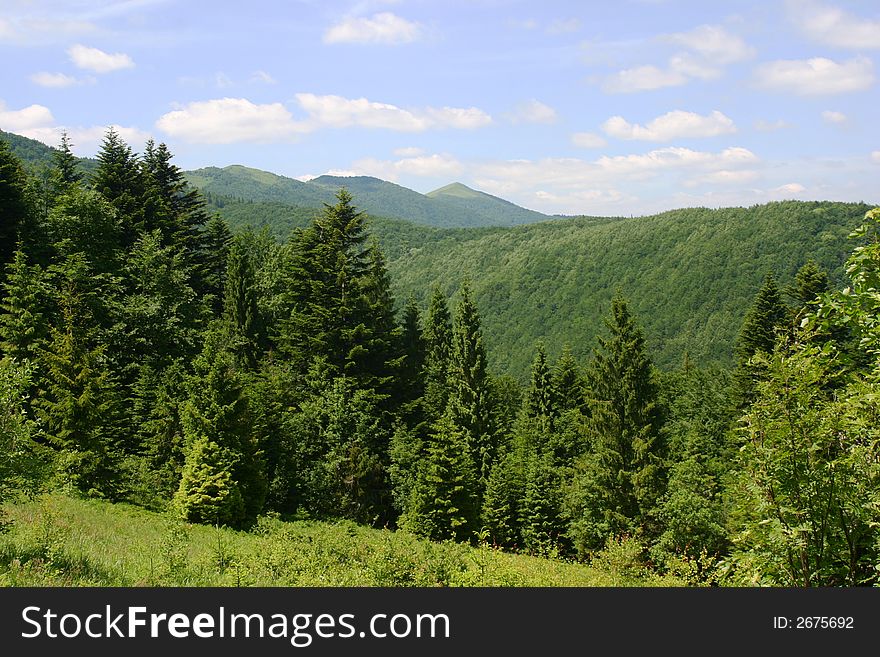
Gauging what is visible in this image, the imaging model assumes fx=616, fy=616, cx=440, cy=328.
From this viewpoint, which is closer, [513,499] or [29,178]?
[513,499]

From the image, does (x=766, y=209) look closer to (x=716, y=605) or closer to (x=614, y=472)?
(x=614, y=472)

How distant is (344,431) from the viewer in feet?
110

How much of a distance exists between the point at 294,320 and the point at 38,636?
3261 cm

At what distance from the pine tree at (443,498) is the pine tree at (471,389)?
22.3 ft

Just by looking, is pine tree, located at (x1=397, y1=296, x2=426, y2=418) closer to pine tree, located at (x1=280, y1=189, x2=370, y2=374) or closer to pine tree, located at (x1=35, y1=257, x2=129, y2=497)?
pine tree, located at (x1=280, y1=189, x2=370, y2=374)

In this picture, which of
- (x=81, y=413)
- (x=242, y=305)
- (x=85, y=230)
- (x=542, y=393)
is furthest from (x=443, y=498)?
(x=85, y=230)

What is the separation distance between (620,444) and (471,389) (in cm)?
1044

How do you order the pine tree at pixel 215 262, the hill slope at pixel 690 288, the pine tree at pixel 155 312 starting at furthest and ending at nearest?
the hill slope at pixel 690 288
the pine tree at pixel 215 262
the pine tree at pixel 155 312

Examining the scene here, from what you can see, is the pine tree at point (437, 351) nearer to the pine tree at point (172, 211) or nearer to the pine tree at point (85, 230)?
the pine tree at point (172, 211)

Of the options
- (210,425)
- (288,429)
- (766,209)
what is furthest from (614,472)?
(766,209)

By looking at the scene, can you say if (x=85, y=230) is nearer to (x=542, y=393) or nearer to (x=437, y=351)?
(x=437, y=351)

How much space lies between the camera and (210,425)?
2570 cm

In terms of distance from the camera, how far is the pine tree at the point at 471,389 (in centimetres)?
3862

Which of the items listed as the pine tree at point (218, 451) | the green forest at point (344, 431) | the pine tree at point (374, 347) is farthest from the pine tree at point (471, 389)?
the pine tree at point (218, 451)
